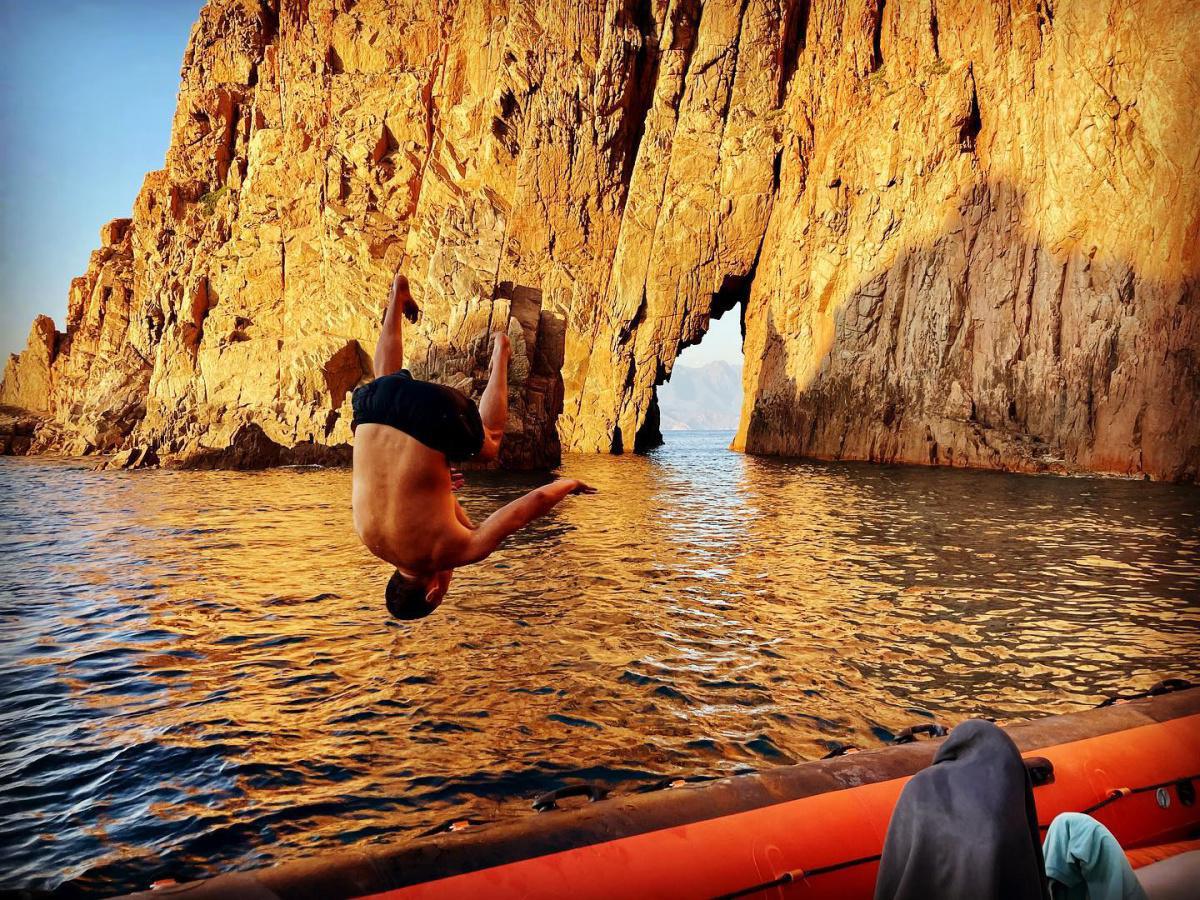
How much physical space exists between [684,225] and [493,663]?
39537mm

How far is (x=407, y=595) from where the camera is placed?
2.93 metres

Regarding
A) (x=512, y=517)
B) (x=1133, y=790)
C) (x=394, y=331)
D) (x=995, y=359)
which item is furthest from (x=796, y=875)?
(x=995, y=359)

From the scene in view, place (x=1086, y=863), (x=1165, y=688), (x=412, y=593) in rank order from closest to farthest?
(x=1086, y=863), (x=412, y=593), (x=1165, y=688)

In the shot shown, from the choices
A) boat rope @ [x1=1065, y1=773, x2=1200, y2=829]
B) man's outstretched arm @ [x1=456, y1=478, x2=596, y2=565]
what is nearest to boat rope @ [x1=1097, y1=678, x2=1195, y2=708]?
boat rope @ [x1=1065, y1=773, x2=1200, y2=829]

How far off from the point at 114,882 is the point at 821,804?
12.3 ft

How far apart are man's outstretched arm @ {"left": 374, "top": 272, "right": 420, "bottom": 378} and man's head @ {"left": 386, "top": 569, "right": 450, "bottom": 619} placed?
0.79 meters

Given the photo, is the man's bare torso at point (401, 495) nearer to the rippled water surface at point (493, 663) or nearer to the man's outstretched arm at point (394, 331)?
the man's outstretched arm at point (394, 331)

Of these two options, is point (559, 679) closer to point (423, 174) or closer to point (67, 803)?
point (67, 803)

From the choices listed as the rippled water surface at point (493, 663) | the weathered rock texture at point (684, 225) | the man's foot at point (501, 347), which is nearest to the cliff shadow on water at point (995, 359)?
the weathered rock texture at point (684, 225)

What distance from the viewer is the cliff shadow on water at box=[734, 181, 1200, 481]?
24.2 m

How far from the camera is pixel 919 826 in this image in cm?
180

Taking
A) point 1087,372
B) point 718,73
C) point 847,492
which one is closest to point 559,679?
point 847,492

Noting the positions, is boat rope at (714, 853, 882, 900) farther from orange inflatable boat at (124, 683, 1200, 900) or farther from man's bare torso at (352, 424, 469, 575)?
man's bare torso at (352, 424, 469, 575)

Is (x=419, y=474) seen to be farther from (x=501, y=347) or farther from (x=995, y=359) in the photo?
(x=995, y=359)
